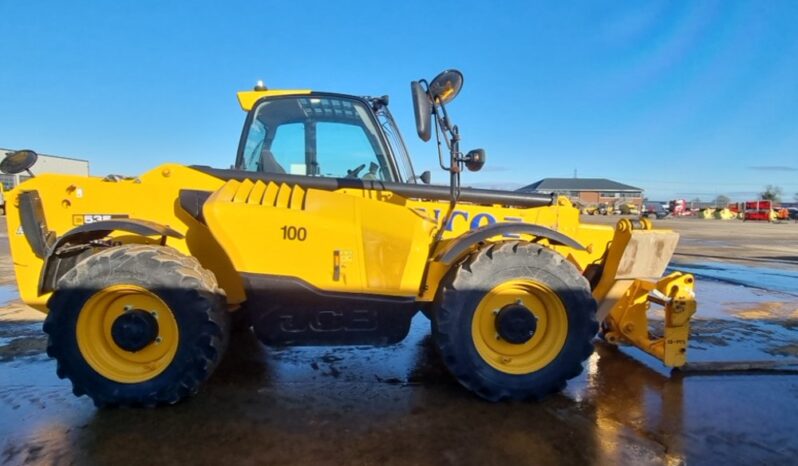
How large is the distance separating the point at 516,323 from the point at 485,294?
11.9 inches

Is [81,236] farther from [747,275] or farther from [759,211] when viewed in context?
[759,211]

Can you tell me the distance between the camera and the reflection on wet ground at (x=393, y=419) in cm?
262

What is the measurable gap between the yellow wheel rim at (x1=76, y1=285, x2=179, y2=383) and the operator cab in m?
1.52

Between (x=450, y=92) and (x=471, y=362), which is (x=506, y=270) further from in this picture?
(x=450, y=92)

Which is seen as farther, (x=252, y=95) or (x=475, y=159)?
(x=252, y=95)

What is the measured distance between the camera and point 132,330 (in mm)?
3008

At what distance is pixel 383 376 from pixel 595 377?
1.73m

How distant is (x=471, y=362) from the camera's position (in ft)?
10.4

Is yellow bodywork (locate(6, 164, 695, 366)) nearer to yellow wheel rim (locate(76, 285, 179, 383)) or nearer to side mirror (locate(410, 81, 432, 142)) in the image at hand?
yellow wheel rim (locate(76, 285, 179, 383))

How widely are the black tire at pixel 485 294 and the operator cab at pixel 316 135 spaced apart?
132cm

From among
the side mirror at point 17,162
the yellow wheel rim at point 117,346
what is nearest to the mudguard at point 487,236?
the yellow wheel rim at point 117,346

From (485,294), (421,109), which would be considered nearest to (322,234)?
(421,109)

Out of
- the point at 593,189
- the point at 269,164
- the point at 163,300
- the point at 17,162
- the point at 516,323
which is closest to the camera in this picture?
the point at 163,300

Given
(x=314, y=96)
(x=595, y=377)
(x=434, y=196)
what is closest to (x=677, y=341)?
(x=595, y=377)
